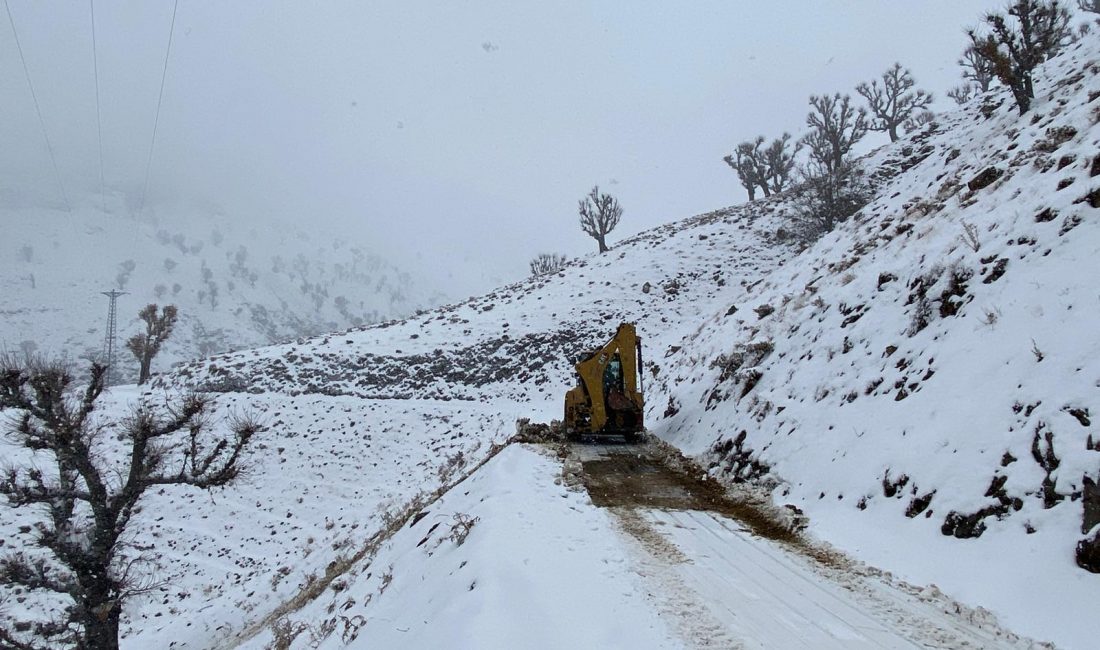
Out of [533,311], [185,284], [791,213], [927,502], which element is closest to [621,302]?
[533,311]

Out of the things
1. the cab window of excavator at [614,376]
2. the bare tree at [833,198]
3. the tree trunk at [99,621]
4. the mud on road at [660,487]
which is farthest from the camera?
the bare tree at [833,198]

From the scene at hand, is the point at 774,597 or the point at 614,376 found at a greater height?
the point at 614,376

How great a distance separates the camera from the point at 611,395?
13.9 m

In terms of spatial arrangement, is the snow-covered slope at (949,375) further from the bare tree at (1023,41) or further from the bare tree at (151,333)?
the bare tree at (151,333)

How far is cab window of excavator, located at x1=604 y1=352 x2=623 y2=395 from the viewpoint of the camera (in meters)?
13.9

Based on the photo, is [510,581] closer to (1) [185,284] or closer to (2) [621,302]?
(2) [621,302]

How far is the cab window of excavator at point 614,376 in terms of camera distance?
45.7 ft

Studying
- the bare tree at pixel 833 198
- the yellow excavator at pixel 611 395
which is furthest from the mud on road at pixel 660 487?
the bare tree at pixel 833 198

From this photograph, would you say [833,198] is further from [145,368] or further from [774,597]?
[145,368]

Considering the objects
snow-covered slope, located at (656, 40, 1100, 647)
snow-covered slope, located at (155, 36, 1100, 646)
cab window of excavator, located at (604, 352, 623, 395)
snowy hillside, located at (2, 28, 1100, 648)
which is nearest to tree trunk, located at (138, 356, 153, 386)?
snowy hillside, located at (2, 28, 1100, 648)

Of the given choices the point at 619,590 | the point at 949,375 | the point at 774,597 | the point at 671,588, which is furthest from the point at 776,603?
the point at 949,375

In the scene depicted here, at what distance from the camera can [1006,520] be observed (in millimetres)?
4621

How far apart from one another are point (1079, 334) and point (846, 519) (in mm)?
3044

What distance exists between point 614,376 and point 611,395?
527mm
